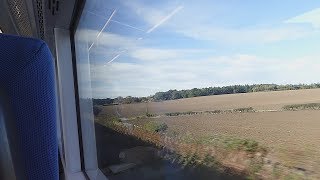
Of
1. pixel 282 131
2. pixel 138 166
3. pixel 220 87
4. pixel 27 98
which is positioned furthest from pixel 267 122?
pixel 138 166

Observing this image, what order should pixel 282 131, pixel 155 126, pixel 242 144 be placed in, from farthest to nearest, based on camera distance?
1. pixel 155 126
2. pixel 242 144
3. pixel 282 131

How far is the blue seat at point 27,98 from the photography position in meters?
0.49

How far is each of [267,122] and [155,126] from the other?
2.52 ft

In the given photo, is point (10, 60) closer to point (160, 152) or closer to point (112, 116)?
point (160, 152)

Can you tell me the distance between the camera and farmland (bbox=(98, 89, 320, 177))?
28.7 inches

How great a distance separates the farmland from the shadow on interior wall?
0.15 m

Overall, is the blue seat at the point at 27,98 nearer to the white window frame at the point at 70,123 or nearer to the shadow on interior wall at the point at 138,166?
the shadow on interior wall at the point at 138,166

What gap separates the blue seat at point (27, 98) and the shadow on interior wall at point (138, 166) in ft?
2.18

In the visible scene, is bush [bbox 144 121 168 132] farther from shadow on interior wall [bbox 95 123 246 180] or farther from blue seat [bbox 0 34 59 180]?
blue seat [bbox 0 34 59 180]

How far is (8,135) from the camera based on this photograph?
1.57 feet

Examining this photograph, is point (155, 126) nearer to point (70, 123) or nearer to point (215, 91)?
point (215, 91)

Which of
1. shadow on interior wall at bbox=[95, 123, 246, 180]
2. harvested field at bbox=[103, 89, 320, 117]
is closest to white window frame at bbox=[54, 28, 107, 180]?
shadow on interior wall at bbox=[95, 123, 246, 180]

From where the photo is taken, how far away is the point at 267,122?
88cm

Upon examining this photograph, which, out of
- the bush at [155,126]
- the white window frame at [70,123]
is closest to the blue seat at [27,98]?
the bush at [155,126]
